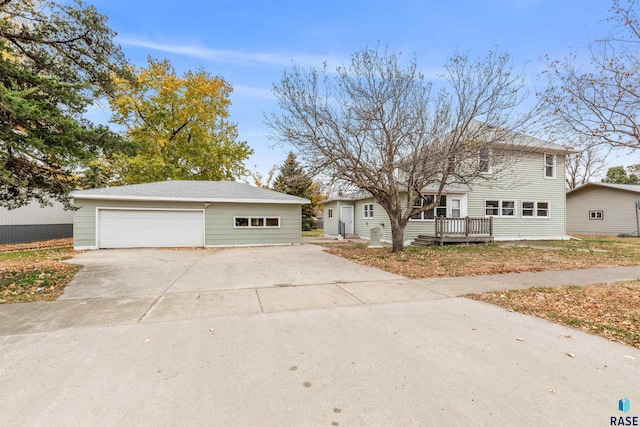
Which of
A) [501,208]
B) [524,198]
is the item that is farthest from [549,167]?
[501,208]

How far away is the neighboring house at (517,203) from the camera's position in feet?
50.6

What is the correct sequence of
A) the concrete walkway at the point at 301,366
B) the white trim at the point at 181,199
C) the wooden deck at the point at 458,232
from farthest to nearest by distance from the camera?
1. the wooden deck at the point at 458,232
2. the white trim at the point at 181,199
3. the concrete walkway at the point at 301,366

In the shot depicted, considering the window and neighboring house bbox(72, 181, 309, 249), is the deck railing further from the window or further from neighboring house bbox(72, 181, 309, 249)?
the window

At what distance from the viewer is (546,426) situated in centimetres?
202

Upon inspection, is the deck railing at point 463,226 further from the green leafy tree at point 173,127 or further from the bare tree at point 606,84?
the green leafy tree at point 173,127

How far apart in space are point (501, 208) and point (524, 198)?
1.53 metres

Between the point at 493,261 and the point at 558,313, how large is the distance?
16.9 ft

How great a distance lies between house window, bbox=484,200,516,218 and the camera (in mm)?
16234

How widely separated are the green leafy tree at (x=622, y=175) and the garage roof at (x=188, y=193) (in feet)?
135

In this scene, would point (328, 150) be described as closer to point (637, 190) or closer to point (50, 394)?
point (50, 394)

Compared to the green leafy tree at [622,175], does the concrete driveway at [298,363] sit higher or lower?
lower

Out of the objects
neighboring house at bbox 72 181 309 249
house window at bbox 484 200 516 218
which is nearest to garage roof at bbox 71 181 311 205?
neighboring house at bbox 72 181 309 249

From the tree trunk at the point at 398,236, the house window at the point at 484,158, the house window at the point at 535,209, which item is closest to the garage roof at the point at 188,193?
the tree trunk at the point at 398,236

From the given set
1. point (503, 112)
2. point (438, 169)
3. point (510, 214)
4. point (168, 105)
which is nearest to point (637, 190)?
point (510, 214)
